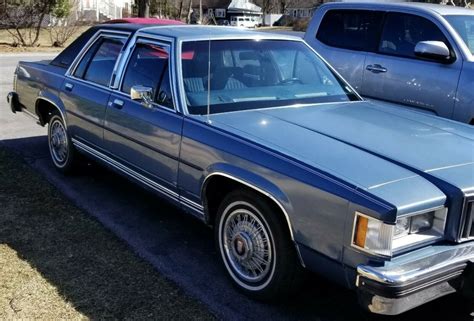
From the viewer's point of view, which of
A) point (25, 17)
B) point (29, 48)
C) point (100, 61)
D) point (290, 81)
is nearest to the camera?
point (290, 81)

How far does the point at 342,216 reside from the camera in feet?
9.32

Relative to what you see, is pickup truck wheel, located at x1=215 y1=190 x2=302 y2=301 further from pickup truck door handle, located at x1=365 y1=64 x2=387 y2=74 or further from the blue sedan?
pickup truck door handle, located at x1=365 y1=64 x2=387 y2=74

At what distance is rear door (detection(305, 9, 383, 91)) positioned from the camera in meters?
6.63

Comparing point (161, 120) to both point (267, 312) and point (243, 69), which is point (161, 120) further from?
point (267, 312)

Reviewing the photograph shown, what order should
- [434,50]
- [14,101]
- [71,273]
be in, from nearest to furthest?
[71,273]
[434,50]
[14,101]

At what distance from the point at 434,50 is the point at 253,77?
236 cm

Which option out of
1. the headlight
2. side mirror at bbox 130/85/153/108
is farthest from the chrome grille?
side mirror at bbox 130/85/153/108

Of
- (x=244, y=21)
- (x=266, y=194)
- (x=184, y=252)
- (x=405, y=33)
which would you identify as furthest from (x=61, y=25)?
(x=244, y=21)

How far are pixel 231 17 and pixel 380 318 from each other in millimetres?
75971

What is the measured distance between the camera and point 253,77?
436 centimetres

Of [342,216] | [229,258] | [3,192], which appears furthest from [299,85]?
[3,192]

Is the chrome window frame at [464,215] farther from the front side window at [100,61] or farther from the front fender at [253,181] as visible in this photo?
the front side window at [100,61]

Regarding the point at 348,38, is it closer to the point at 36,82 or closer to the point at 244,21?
the point at 36,82

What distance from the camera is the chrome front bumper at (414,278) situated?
8.77ft
